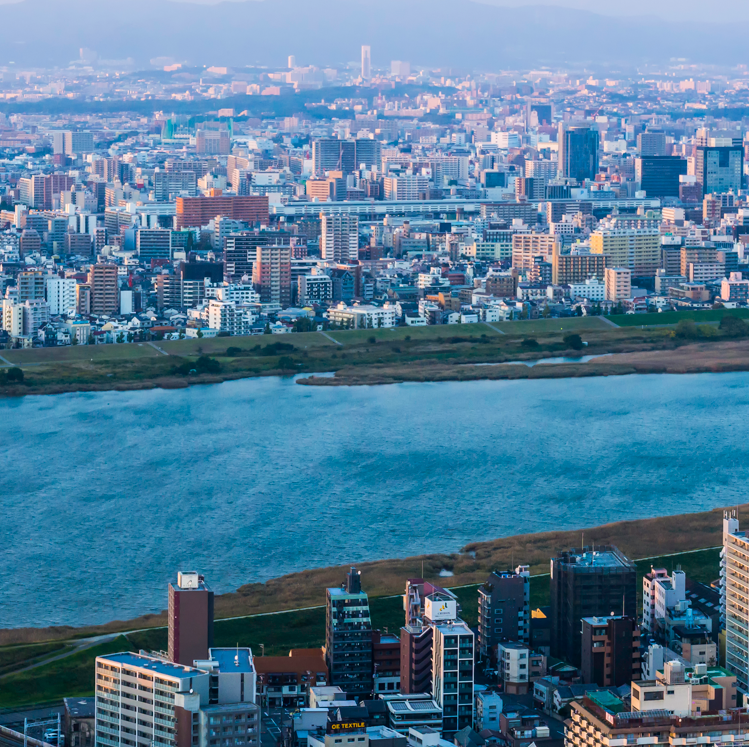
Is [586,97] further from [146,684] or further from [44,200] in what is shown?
[146,684]

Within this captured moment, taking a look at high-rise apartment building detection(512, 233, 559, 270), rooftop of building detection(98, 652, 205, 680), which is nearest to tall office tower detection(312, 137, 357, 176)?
high-rise apartment building detection(512, 233, 559, 270)

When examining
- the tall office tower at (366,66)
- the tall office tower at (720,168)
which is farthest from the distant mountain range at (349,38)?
the tall office tower at (720,168)

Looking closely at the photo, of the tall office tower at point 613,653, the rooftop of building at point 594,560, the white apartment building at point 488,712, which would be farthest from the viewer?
the rooftop of building at point 594,560

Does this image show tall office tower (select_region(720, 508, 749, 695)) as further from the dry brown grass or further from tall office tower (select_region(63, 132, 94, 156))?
tall office tower (select_region(63, 132, 94, 156))

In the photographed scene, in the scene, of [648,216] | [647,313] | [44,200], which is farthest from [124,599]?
[44,200]

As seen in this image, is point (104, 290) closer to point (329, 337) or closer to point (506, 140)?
point (329, 337)

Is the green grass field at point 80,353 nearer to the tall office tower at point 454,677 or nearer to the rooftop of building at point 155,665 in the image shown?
the tall office tower at point 454,677
